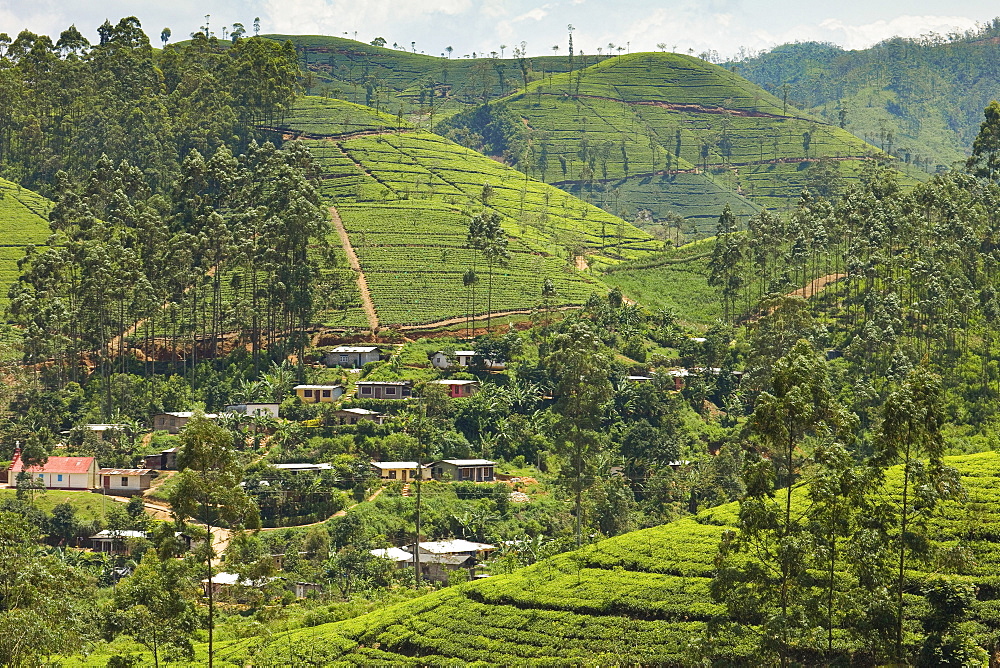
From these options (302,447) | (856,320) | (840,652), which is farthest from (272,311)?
(840,652)

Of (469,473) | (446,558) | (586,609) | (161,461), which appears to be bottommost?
(446,558)

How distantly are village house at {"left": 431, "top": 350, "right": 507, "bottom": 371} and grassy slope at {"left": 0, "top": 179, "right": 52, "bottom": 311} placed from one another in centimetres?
4351

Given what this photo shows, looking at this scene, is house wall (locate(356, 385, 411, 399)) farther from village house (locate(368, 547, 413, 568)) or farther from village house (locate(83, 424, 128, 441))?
village house (locate(368, 547, 413, 568))

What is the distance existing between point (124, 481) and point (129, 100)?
280 feet

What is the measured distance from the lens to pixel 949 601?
162 feet

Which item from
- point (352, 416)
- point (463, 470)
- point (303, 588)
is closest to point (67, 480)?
point (352, 416)

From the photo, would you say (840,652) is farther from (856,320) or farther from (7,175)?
(7,175)

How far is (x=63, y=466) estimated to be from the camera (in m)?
90.9

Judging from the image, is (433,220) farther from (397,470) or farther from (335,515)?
(335,515)

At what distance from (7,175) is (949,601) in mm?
134022

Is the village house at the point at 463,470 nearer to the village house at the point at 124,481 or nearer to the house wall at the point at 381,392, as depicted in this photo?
the house wall at the point at 381,392

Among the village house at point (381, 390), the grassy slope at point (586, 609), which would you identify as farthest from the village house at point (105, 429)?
the grassy slope at point (586, 609)

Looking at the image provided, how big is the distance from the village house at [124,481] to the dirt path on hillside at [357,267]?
31.2 meters

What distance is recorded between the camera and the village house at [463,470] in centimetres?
9131
